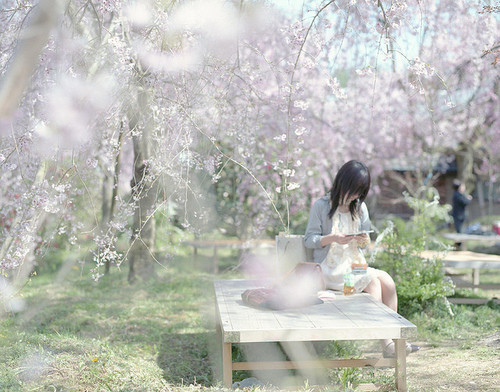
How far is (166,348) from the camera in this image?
4.79 meters

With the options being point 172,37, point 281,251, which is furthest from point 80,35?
point 281,251

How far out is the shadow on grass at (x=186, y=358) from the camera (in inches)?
157

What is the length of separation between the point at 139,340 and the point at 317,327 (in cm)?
232

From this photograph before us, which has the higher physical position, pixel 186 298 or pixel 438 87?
pixel 438 87

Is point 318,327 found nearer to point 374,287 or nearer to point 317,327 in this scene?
point 317,327

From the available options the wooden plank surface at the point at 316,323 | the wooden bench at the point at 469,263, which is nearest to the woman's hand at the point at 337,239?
the wooden plank surface at the point at 316,323

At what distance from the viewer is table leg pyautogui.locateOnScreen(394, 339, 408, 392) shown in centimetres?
333

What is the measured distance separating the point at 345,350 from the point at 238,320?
148cm

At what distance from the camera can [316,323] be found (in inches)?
126

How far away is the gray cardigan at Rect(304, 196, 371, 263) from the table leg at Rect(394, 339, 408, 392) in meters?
1.21

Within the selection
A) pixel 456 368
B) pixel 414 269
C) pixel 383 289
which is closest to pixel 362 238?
pixel 383 289

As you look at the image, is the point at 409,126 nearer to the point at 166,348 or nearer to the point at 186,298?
the point at 186,298

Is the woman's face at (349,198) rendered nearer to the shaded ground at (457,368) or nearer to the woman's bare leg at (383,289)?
the woman's bare leg at (383,289)

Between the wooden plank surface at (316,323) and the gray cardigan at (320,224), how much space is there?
2.25 ft
